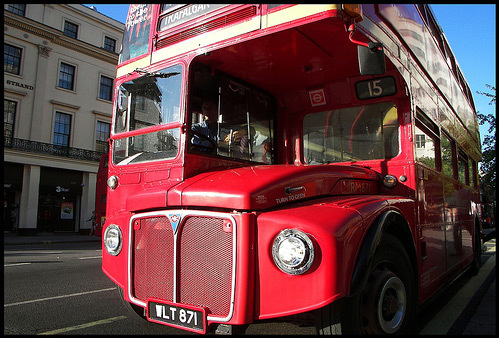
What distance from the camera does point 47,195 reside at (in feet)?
68.4

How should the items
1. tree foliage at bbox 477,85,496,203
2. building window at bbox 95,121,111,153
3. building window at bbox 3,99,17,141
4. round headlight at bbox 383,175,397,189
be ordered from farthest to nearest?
1. building window at bbox 95,121,111,153
2. building window at bbox 3,99,17,141
3. tree foliage at bbox 477,85,496,203
4. round headlight at bbox 383,175,397,189

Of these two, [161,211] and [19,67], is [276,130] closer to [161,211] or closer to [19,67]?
[161,211]

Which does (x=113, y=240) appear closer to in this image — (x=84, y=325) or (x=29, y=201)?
(x=84, y=325)

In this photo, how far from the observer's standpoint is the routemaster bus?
2420 millimetres

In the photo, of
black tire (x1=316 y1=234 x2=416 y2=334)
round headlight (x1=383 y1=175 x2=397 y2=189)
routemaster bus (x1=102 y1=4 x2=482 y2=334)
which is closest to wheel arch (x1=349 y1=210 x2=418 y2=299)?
routemaster bus (x1=102 y1=4 x2=482 y2=334)

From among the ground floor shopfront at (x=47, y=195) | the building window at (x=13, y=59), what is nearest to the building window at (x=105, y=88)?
the ground floor shopfront at (x=47, y=195)

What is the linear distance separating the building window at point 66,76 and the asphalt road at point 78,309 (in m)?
17.5

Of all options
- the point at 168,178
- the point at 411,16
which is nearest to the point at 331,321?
the point at 168,178

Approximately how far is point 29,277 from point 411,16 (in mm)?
7245

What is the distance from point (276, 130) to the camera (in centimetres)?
451

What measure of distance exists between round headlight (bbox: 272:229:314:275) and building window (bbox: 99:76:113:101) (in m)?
23.6

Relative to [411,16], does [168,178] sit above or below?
below

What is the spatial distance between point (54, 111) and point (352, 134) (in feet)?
68.9

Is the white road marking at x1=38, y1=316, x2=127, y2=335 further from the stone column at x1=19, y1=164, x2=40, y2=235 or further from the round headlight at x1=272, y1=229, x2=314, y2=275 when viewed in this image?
the stone column at x1=19, y1=164, x2=40, y2=235
